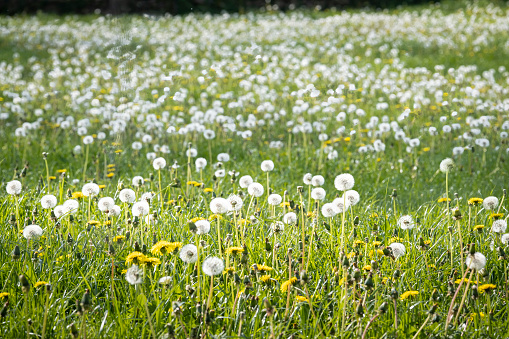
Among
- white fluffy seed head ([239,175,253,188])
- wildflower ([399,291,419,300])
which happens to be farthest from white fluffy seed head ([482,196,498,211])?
white fluffy seed head ([239,175,253,188])

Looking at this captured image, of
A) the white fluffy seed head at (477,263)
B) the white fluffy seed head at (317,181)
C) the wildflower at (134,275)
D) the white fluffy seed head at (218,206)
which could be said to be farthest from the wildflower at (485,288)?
the wildflower at (134,275)

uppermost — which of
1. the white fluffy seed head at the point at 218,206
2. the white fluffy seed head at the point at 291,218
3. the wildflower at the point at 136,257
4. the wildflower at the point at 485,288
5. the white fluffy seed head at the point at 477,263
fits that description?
the white fluffy seed head at the point at 218,206

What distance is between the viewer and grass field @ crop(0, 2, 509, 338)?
→ 7.13ft

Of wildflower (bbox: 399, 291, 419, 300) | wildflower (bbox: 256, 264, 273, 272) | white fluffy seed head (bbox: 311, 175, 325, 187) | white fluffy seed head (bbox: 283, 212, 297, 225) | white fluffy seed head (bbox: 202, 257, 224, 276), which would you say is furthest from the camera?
white fluffy seed head (bbox: 311, 175, 325, 187)

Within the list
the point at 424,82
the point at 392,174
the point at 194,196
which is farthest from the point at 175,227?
the point at 424,82

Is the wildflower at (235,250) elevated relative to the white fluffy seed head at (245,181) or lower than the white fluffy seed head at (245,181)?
lower

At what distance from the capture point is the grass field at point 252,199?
2174 millimetres

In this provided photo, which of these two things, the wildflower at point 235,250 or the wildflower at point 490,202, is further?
the wildflower at point 490,202

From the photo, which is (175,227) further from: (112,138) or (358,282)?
(112,138)

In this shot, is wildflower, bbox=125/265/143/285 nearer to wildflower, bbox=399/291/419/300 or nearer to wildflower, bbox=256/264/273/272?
wildflower, bbox=256/264/273/272

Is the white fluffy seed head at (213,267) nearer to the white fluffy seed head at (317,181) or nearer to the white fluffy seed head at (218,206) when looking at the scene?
the white fluffy seed head at (218,206)

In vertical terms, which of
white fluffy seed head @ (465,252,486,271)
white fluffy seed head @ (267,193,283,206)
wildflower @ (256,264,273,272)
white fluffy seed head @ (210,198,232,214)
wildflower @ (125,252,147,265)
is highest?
white fluffy seed head @ (210,198,232,214)

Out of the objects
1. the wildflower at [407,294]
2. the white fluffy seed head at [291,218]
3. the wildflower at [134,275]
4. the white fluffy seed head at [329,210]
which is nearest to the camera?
the wildflower at [134,275]

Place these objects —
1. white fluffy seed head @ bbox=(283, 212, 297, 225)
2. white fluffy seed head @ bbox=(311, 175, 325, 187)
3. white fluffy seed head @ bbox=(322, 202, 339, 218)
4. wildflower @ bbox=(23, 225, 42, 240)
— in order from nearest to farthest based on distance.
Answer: wildflower @ bbox=(23, 225, 42, 240)
white fluffy seed head @ bbox=(322, 202, 339, 218)
white fluffy seed head @ bbox=(283, 212, 297, 225)
white fluffy seed head @ bbox=(311, 175, 325, 187)
